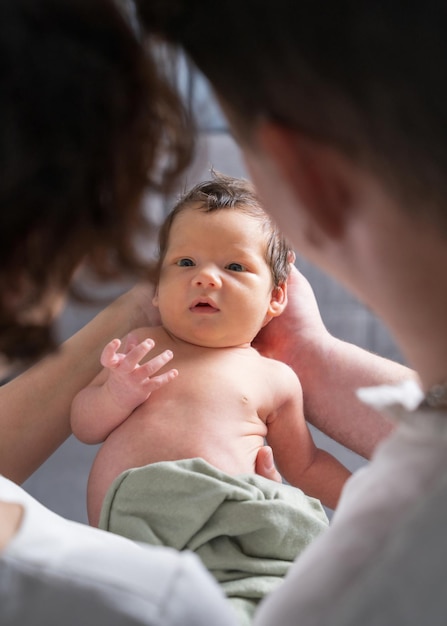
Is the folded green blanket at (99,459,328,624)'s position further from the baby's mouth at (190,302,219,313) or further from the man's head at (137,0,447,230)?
the man's head at (137,0,447,230)

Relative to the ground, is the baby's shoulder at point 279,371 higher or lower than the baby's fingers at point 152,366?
lower

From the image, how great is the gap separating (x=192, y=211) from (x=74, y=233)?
89cm

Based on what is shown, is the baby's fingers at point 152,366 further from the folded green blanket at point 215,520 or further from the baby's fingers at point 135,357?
the folded green blanket at point 215,520

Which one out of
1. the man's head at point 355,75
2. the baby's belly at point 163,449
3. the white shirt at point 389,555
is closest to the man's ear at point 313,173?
the man's head at point 355,75

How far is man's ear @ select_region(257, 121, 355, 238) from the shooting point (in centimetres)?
50

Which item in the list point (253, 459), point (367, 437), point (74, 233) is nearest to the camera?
point (74, 233)

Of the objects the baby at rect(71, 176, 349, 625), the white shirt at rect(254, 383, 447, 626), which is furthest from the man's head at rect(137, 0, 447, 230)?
the baby at rect(71, 176, 349, 625)

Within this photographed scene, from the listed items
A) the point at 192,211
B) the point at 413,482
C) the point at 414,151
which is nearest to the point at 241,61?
the point at 414,151

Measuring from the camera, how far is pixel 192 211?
1.43 metres

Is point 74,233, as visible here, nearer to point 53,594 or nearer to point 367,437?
point 53,594

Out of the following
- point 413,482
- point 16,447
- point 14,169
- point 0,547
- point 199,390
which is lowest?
point 16,447

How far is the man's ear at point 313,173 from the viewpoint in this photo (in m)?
0.50

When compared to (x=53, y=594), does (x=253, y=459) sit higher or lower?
lower

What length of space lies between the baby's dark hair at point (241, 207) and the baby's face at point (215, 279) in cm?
1
